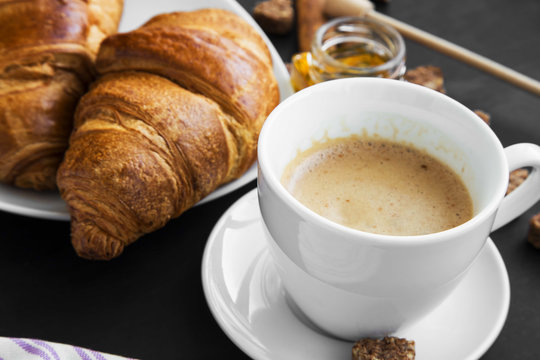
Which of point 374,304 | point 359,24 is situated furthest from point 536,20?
point 374,304

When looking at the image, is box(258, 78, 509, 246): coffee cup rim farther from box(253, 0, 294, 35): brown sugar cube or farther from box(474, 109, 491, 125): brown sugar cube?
box(253, 0, 294, 35): brown sugar cube

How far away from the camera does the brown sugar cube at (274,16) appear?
5.11ft

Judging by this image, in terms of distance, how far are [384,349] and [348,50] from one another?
791 millimetres

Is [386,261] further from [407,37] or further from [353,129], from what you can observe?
[407,37]

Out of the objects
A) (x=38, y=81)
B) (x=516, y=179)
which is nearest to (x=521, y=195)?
(x=516, y=179)

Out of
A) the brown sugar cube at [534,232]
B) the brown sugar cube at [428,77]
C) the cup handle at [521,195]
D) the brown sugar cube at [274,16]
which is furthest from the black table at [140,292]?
the brown sugar cube at [274,16]

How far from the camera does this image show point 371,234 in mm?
697

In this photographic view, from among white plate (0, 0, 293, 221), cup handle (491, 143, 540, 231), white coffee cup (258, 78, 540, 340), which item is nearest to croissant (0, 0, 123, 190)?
white plate (0, 0, 293, 221)

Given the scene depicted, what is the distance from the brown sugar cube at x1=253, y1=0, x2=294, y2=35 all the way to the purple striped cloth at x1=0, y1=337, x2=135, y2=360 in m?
1.00

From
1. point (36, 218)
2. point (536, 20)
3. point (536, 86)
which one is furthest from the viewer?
point (536, 20)

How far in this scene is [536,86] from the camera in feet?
4.33

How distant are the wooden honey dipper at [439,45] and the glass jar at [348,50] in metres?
0.11

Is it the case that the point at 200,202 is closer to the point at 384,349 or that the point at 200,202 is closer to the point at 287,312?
the point at 287,312

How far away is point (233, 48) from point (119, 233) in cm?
40
